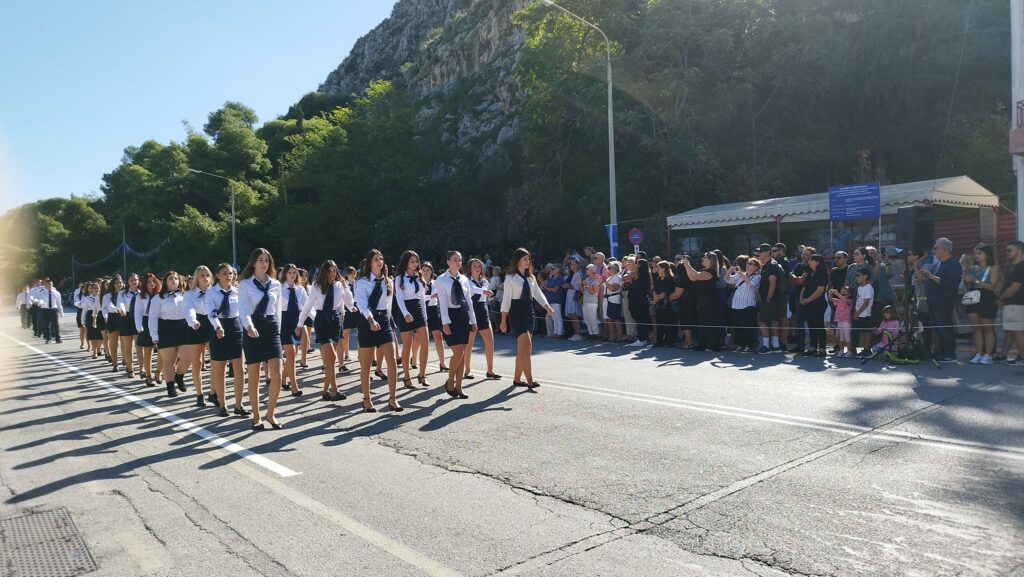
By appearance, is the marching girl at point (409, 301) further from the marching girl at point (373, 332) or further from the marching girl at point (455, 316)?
the marching girl at point (373, 332)

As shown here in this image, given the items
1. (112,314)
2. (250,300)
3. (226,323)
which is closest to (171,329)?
(226,323)

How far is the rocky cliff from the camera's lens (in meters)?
52.0

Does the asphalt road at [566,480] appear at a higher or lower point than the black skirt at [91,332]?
lower

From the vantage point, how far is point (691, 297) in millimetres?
14922

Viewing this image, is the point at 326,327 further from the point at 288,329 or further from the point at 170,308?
the point at 170,308

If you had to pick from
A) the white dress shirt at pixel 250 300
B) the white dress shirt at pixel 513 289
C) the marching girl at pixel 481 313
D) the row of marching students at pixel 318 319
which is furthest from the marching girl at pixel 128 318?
the white dress shirt at pixel 513 289

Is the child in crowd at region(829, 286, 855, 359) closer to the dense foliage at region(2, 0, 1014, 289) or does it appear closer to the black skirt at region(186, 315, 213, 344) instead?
the black skirt at region(186, 315, 213, 344)

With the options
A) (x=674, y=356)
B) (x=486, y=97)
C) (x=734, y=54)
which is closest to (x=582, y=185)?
(x=734, y=54)

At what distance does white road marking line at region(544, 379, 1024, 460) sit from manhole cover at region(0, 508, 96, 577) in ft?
19.9

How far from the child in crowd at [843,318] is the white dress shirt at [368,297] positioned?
782 cm

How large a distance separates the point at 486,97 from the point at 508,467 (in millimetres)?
55554

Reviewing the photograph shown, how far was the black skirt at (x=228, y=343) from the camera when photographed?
30.2 feet

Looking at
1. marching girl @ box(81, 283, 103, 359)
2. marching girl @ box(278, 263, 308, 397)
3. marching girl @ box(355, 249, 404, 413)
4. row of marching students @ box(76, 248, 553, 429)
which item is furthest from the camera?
marching girl @ box(81, 283, 103, 359)

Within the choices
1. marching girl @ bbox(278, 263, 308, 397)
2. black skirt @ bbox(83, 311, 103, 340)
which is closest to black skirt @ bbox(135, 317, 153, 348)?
marching girl @ bbox(278, 263, 308, 397)
